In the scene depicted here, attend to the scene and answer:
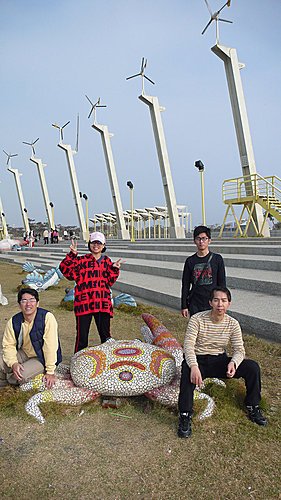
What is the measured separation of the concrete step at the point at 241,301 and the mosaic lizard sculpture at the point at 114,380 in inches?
69.1

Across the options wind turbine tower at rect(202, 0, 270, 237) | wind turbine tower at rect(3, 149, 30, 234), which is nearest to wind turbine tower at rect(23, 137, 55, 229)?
wind turbine tower at rect(3, 149, 30, 234)

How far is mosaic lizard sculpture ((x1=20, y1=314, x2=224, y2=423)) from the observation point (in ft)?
11.8

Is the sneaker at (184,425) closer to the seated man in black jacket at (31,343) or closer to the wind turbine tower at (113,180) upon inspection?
the seated man in black jacket at (31,343)

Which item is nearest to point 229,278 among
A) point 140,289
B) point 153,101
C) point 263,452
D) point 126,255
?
point 140,289

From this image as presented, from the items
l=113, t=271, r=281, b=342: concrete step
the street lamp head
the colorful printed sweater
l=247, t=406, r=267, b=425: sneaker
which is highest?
the street lamp head

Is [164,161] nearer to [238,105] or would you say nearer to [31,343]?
[238,105]

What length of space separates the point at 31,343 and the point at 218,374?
1.66 meters

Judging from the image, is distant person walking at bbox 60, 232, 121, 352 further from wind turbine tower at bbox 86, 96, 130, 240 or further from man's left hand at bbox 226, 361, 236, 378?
wind turbine tower at bbox 86, 96, 130, 240

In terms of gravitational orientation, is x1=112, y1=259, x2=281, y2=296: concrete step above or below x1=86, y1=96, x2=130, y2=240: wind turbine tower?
below

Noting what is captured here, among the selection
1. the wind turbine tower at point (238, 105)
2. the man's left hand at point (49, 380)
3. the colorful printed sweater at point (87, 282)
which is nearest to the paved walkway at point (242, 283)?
the colorful printed sweater at point (87, 282)

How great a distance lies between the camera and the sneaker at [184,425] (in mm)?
3123

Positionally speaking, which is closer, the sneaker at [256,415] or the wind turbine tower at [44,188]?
the sneaker at [256,415]

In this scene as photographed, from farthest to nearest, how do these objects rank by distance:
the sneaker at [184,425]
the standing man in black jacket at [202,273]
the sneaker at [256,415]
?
the standing man in black jacket at [202,273], the sneaker at [256,415], the sneaker at [184,425]

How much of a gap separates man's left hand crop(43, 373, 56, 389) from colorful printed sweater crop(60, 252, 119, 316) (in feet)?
2.95
